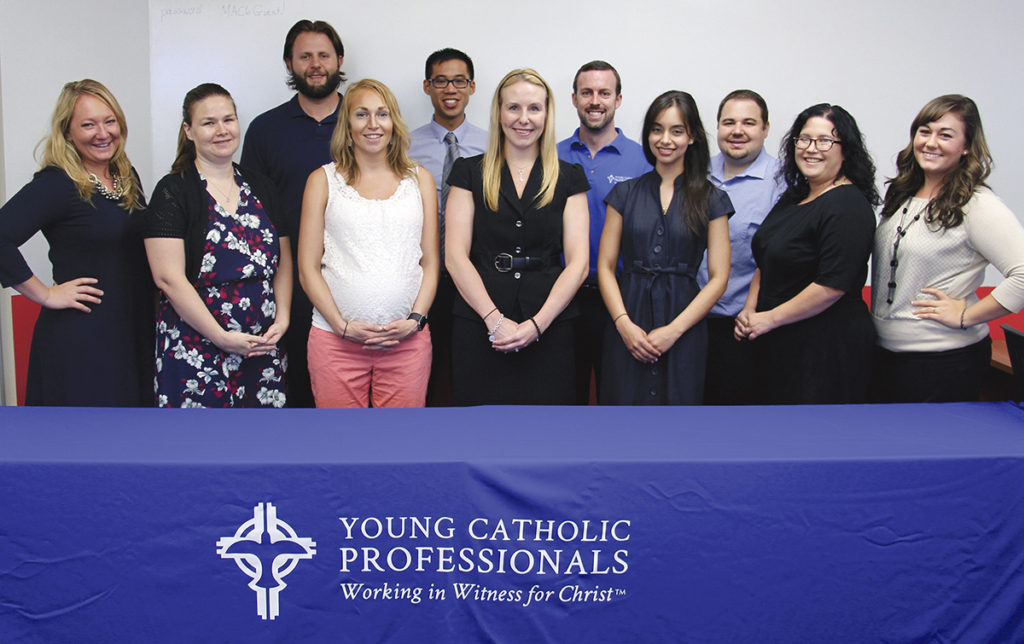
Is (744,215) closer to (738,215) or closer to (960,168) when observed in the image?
(738,215)

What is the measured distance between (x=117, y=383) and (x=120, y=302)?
251mm

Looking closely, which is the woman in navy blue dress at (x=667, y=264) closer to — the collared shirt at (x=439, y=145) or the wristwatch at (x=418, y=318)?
the wristwatch at (x=418, y=318)

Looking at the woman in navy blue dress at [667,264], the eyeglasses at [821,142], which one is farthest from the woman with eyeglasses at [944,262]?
the woman in navy blue dress at [667,264]

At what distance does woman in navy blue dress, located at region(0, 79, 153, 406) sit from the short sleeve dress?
5.04 feet

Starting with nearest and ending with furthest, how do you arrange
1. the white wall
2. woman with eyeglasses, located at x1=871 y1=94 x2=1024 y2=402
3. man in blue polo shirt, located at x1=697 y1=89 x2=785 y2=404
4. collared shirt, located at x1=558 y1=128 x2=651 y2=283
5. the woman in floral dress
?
woman with eyeglasses, located at x1=871 y1=94 x2=1024 y2=402
the woman in floral dress
man in blue polo shirt, located at x1=697 y1=89 x2=785 y2=404
collared shirt, located at x1=558 y1=128 x2=651 y2=283
the white wall

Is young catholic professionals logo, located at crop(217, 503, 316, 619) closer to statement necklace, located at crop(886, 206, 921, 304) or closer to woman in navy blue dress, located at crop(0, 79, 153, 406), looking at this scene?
woman in navy blue dress, located at crop(0, 79, 153, 406)

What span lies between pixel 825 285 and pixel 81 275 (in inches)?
87.4

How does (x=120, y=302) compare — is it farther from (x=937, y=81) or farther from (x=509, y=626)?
(x=937, y=81)

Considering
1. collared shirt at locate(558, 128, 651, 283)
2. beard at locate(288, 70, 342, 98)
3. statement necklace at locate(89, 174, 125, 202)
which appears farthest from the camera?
beard at locate(288, 70, 342, 98)

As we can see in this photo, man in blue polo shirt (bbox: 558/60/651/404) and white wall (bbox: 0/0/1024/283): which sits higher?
white wall (bbox: 0/0/1024/283)

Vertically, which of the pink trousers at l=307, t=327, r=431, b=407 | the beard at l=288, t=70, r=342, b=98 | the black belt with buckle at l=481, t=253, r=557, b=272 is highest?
the beard at l=288, t=70, r=342, b=98

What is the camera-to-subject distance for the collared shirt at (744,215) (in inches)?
110

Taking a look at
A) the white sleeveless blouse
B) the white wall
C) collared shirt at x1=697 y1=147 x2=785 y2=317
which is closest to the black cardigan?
the white sleeveless blouse

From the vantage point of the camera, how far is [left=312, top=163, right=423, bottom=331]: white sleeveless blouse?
7.66 feet
